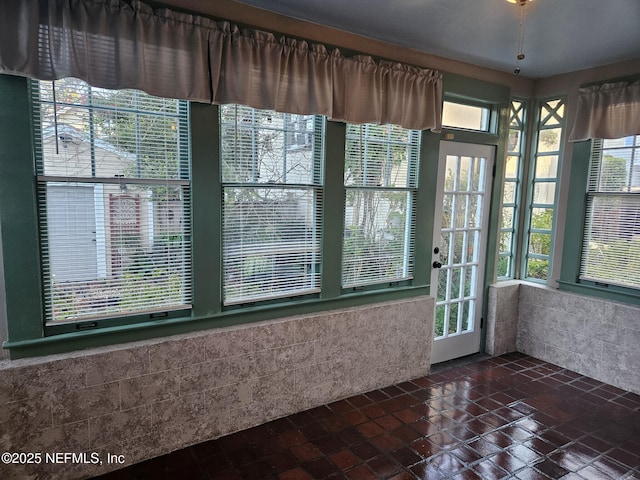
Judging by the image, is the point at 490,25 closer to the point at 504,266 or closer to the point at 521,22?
the point at 521,22

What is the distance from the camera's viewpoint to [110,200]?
234cm

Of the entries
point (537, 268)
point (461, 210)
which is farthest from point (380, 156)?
point (537, 268)

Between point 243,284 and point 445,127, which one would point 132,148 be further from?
point 445,127

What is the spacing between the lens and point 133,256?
7.98 ft

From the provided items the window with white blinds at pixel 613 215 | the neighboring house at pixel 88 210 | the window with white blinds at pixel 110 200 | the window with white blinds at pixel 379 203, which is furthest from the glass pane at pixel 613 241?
the neighboring house at pixel 88 210

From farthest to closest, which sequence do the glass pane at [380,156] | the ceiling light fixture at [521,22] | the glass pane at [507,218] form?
1. the glass pane at [507,218]
2. the glass pane at [380,156]
3. the ceiling light fixture at [521,22]

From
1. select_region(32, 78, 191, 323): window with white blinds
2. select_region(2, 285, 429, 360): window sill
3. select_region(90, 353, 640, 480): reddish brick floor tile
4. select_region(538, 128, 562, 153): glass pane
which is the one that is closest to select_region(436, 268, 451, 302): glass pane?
select_region(2, 285, 429, 360): window sill

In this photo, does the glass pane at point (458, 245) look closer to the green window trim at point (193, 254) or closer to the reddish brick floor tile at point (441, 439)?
the green window trim at point (193, 254)

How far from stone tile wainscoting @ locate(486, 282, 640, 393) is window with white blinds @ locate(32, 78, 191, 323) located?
322 cm

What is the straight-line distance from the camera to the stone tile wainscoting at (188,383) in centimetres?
219

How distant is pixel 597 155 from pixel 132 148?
3.88 m

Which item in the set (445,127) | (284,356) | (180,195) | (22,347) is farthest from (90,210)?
(445,127)

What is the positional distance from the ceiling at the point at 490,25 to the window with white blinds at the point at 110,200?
1.07 metres

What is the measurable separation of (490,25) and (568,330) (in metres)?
2.88
